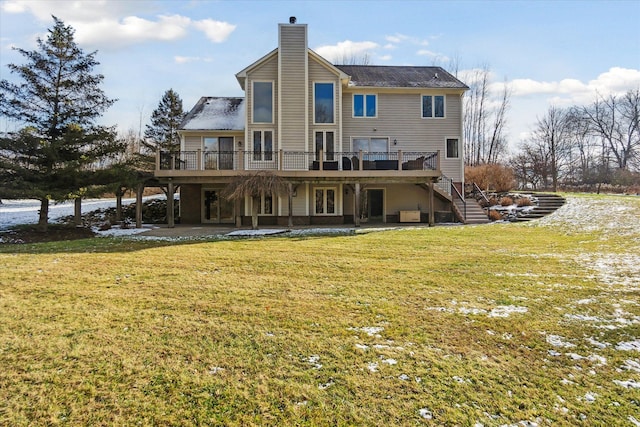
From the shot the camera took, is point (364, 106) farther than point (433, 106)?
No

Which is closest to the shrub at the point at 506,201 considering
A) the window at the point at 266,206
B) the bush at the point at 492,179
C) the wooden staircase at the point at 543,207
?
the wooden staircase at the point at 543,207

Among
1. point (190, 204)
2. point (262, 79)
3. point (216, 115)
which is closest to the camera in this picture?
point (262, 79)

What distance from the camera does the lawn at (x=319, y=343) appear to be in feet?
8.52

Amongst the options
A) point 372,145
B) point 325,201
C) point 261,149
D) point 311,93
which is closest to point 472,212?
point 372,145

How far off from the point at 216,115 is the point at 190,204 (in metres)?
4.82

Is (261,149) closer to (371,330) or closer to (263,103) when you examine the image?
(263,103)

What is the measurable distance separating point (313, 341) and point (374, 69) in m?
19.4

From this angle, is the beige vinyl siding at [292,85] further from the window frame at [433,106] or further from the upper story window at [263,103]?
the window frame at [433,106]

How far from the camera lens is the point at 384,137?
18.6 metres

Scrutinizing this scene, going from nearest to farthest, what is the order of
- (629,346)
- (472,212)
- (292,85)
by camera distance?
(629,346)
(292,85)
(472,212)

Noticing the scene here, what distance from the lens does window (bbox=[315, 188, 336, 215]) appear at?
17516 mm

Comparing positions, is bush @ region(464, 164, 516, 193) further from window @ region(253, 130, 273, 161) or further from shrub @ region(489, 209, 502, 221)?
window @ region(253, 130, 273, 161)

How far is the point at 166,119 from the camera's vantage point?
3278 cm

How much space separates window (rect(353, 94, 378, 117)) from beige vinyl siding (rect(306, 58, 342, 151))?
162cm
